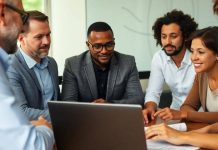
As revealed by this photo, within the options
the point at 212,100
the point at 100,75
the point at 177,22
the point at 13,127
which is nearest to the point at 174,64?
the point at 177,22

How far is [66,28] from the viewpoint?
11.5 ft

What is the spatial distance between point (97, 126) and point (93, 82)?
1.42 meters

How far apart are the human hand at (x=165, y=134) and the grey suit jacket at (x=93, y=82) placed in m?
1.04

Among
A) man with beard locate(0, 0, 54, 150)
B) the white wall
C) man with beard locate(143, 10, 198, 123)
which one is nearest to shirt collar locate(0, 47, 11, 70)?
man with beard locate(0, 0, 54, 150)

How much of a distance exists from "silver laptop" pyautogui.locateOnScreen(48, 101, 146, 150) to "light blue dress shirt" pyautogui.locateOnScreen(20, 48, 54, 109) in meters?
1.04

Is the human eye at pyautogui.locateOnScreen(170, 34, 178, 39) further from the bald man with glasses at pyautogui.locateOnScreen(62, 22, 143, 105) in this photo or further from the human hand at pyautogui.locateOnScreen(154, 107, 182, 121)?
the human hand at pyautogui.locateOnScreen(154, 107, 182, 121)

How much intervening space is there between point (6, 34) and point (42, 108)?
1218mm

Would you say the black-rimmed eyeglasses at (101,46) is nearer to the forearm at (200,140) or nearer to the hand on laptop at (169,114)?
the hand on laptop at (169,114)

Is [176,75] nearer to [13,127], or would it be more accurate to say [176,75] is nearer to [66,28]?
[66,28]

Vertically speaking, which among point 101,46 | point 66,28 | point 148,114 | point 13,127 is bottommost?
point 148,114

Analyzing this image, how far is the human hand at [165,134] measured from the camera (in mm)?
1457

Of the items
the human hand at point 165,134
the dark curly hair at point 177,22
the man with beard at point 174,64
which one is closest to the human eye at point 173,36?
the man with beard at point 174,64

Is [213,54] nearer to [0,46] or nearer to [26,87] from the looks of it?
[26,87]

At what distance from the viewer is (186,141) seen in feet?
4.77
